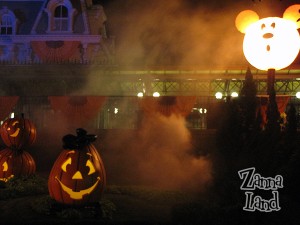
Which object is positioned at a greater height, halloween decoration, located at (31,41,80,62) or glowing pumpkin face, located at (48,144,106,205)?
halloween decoration, located at (31,41,80,62)

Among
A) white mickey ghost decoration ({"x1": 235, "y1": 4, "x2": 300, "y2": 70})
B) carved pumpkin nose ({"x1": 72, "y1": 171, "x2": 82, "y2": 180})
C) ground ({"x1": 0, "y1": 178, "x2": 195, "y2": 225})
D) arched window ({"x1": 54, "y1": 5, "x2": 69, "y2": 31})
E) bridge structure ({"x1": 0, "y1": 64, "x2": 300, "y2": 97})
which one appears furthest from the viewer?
arched window ({"x1": 54, "y1": 5, "x2": 69, "y2": 31})

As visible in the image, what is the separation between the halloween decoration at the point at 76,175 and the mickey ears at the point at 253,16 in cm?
552

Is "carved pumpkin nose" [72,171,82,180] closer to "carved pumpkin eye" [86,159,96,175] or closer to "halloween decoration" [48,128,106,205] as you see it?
"halloween decoration" [48,128,106,205]

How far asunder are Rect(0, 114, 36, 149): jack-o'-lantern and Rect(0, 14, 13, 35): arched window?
1616cm

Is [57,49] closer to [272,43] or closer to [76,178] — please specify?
[272,43]

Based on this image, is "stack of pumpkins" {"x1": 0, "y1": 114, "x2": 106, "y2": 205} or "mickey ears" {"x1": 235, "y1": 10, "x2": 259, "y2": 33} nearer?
"stack of pumpkins" {"x1": 0, "y1": 114, "x2": 106, "y2": 205}

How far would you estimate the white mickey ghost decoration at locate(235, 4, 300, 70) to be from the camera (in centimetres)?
764

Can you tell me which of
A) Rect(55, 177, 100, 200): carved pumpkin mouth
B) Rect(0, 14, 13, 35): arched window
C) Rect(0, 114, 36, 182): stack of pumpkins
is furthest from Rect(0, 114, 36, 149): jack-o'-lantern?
Rect(0, 14, 13, 35): arched window

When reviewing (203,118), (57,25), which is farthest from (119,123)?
(57,25)

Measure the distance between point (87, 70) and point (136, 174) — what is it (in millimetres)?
6164

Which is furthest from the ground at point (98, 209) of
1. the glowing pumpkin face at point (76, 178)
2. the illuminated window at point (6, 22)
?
the illuminated window at point (6, 22)

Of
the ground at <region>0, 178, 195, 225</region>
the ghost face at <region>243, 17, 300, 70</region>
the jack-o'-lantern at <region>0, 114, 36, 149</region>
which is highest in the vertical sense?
the ghost face at <region>243, 17, 300, 70</region>

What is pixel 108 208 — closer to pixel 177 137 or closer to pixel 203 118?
pixel 177 137

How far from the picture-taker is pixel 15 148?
809cm
